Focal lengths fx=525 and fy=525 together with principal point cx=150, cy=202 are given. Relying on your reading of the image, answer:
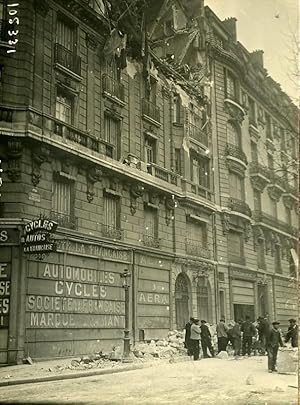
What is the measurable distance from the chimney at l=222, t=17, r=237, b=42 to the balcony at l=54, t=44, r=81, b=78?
14.4ft

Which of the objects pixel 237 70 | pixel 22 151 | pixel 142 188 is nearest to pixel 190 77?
pixel 237 70

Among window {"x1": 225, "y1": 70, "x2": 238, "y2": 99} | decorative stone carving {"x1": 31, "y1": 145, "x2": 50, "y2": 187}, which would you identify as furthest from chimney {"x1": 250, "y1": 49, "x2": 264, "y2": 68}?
decorative stone carving {"x1": 31, "y1": 145, "x2": 50, "y2": 187}

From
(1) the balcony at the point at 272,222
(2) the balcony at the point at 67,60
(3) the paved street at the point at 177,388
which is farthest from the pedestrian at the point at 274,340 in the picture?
(2) the balcony at the point at 67,60

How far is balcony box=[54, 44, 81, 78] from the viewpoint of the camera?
11875 mm

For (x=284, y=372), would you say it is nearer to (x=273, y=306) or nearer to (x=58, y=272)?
(x=273, y=306)

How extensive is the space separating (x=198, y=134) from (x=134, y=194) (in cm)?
223

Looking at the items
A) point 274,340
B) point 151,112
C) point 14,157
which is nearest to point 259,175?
point 151,112

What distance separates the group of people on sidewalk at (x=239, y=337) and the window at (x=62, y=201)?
3.53 metres

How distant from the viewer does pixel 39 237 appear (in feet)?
35.9

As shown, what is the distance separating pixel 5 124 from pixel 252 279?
242 inches

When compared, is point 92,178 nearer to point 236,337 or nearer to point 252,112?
point 252,112

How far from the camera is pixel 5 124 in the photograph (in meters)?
11.0

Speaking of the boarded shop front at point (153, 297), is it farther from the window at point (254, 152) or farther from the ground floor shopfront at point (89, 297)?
the window at point (254, 152)

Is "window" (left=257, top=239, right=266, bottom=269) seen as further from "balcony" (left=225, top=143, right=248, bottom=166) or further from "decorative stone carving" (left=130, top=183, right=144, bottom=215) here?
"decorative stone carving" (left=130, top=183, right=144, bottom=215)
